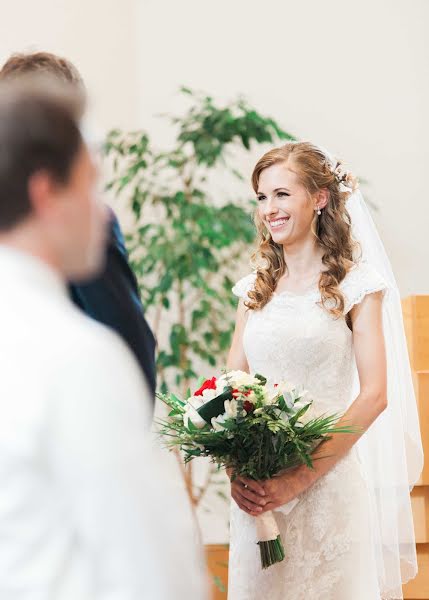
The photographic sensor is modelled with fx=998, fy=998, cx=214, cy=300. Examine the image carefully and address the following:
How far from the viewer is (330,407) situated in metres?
3.12

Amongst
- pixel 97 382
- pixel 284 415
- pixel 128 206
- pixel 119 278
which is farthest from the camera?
pixel 128 206

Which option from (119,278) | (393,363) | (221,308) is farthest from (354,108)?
(119,278)

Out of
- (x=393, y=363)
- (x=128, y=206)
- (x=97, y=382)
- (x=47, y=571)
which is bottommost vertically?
(x=47, y=571)

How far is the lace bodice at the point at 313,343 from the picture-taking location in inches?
123

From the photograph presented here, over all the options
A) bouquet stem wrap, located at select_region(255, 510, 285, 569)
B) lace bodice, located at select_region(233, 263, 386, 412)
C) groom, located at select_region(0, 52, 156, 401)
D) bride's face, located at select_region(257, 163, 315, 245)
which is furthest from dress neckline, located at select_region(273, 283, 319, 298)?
groom, located at select_region(0, 52, 156, 401)

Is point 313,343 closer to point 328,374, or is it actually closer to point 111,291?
point 328,374

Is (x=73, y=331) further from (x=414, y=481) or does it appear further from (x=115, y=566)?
(x=414, y=481)

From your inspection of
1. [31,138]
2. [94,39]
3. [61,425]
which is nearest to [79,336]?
[61,425]

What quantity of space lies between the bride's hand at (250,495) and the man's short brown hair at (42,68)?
1.36 meters

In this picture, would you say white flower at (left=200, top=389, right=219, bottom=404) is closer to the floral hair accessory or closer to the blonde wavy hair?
the blonde wavy hair

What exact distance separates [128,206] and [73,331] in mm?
4602

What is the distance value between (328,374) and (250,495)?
18.4 inches

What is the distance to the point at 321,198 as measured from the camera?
3.33 metres

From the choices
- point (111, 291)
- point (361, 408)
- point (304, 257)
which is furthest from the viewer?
point (304, 257)
